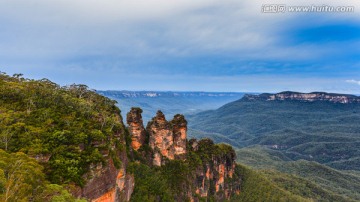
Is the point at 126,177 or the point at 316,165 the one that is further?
the point at 316,165

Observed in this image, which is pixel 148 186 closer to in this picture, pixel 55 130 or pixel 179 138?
pixel 179 138

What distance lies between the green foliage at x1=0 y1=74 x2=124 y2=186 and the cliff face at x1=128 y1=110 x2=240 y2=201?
20486mm

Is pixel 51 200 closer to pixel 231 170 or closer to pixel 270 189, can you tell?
pixel 231 170

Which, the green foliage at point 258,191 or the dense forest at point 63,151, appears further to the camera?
the green foliage at point 258,191

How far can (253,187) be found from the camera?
315 feet

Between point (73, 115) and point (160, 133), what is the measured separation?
29.5 meters

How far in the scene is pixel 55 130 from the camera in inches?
1451

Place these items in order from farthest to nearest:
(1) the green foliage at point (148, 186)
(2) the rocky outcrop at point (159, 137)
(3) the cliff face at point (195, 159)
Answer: (3) the cliff face at point (195, 159) → (2) the rocky outcrop at point (159, 137) → (1) the green foliage at point (148, 186)

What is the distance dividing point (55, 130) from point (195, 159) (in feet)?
158

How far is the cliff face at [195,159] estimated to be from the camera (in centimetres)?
6850

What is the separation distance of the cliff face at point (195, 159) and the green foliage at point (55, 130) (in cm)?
2049

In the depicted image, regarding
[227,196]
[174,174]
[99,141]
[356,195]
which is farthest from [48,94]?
[356,195]

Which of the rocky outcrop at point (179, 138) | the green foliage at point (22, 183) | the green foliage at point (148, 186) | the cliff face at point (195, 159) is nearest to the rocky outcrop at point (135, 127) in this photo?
the cliff face at point (195, 159)

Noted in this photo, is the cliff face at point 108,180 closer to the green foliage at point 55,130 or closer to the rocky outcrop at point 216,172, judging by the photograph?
the green foliage at point 55,130
